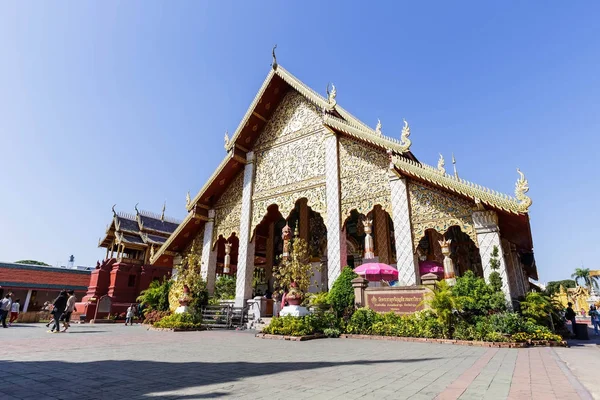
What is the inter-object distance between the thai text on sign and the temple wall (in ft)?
12.8

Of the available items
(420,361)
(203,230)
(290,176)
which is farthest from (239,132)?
(420,361)

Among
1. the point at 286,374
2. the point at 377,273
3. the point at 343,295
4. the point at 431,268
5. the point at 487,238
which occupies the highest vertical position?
the point at 487,238

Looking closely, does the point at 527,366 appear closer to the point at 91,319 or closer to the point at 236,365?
the point at 236,365

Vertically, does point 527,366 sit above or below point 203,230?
below

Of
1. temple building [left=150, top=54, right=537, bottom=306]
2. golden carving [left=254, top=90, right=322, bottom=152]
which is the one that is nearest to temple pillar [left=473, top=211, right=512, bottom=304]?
temple building [left=150, top=54, right=537, bottom=306]

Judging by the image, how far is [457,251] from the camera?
14.3 m

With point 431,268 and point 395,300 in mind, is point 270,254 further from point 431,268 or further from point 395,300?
point 395,300

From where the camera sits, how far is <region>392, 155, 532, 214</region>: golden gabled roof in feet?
26.3

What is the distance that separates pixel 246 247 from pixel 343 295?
18.2 ft

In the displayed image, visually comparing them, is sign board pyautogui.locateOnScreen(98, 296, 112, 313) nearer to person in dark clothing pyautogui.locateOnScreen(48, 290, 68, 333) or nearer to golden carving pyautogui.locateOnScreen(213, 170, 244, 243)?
golden carving pyautogui.locateOnScreen(213, 170, 244, 243)

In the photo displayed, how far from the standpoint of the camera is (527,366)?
449 centimetres

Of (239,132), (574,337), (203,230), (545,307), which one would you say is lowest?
(574,337)

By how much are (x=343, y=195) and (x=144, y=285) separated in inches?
621

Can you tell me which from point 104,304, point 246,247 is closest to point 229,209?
point 246,247
